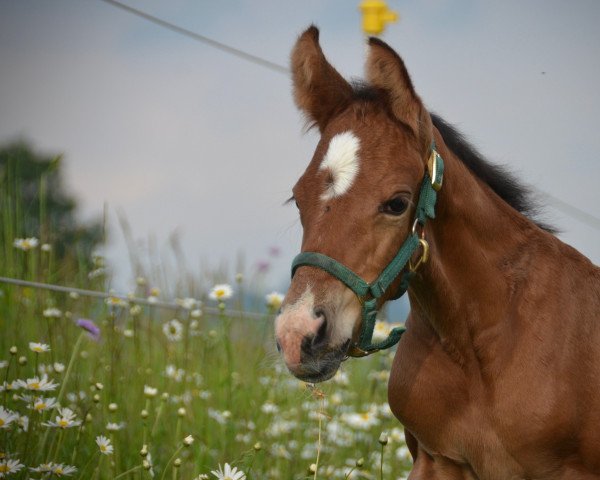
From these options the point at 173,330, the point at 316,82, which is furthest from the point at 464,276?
the point at 173,330

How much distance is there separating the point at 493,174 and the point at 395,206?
967 mm

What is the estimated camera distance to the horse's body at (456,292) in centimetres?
314

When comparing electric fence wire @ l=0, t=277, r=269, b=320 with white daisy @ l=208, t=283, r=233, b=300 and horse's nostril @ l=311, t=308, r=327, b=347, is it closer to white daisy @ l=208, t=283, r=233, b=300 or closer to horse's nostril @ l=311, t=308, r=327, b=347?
white daisy @ l=208, t=283, r=233, b=300

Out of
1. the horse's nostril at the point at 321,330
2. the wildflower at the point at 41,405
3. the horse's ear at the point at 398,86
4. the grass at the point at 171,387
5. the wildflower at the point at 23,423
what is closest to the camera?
the horse's nostril at the point at 321,330

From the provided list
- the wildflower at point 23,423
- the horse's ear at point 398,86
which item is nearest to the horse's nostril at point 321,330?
the horse's ear at point 398,86

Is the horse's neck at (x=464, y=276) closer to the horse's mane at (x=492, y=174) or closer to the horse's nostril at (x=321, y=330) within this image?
the horse's mane at (x=492, y=174)

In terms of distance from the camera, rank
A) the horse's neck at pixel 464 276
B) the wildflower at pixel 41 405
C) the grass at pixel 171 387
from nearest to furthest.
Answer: the horse's neck at pixel 464 276 < the wildflower at pixel 41 405 < the grass at pixel 171 387

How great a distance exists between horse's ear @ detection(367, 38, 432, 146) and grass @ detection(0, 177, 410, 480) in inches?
60.4

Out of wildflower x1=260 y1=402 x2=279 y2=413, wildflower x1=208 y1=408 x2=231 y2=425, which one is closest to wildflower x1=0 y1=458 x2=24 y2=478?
wildflower x1=208 y1=408 x2=231 y2=425

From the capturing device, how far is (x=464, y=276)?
3555 millimetres

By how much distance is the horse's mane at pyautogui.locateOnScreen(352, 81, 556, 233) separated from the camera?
3.82 m

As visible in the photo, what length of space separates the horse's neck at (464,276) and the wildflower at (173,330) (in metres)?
2.09

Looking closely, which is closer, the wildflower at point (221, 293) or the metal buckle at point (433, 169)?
the metal buckle at point (433, 169)

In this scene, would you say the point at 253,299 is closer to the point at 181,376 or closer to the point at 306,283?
the point at 181,376
